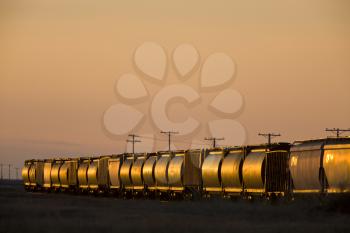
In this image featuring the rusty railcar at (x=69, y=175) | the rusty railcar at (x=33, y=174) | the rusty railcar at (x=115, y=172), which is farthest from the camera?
the rusty railcar at (x=33, y=174)

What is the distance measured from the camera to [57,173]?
3656 inches

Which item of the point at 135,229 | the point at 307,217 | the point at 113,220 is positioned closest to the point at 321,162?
the point at 307,217

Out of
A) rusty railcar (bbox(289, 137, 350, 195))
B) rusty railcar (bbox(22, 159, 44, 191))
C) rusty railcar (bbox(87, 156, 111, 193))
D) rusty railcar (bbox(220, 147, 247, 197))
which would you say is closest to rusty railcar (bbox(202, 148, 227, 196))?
rusty railcar (bbox(220, 147, 247, 197))

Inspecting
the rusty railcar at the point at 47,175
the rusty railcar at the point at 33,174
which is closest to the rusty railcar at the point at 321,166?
the rusty railcar at the point at 47,175

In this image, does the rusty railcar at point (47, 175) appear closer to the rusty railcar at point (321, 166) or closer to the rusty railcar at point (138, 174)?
the rusty railcar at point (138, 174)

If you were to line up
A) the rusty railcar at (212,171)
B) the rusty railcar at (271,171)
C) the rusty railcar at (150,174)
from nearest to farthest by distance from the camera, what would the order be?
1. the rusty railcar at (271,171)
2. the rusty railcar at (212,171)
3. the rusty railcar at (150,174)

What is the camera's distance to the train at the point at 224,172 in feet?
134

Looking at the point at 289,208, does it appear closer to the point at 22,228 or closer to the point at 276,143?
the point at 276,143

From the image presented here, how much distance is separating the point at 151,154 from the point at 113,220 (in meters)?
34.9

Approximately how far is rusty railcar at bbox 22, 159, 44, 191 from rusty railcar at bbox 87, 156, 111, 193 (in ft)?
66.4

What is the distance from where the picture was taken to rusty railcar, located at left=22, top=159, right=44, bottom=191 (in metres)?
102

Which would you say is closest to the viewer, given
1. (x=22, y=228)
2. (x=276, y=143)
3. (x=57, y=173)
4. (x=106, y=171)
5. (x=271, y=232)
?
(x=271, y=232)

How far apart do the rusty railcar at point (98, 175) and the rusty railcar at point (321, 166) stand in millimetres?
36049

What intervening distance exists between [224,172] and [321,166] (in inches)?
487
